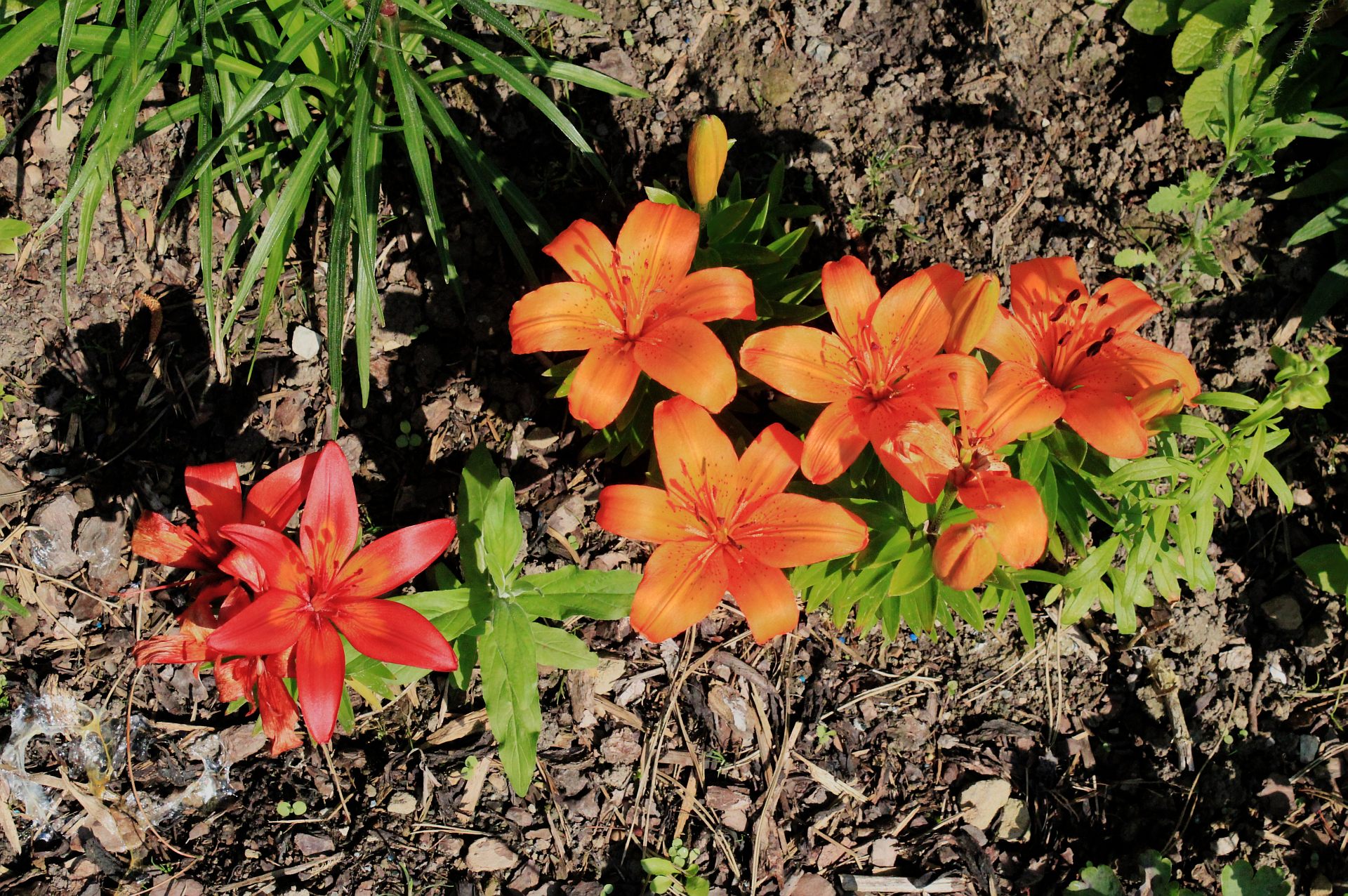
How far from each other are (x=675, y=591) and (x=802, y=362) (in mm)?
535

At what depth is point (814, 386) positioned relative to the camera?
202 cm

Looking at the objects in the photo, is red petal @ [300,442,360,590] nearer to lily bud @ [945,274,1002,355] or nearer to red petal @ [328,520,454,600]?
red petal @ [328,520,454,600]

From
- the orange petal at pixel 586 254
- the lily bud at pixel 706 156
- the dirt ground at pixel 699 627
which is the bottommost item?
the dirt ground at pixel 699 627

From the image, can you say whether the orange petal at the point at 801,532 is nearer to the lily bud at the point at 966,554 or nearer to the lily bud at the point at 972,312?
the lily bud at the point at 966,554

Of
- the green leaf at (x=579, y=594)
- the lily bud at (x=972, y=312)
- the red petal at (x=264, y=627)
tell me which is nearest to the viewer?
the red petal at (x=264, y=627)

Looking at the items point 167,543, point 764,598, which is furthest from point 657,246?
point 167,543

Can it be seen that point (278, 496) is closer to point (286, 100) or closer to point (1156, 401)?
point (286, 100)

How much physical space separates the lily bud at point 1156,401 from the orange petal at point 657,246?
0.95m

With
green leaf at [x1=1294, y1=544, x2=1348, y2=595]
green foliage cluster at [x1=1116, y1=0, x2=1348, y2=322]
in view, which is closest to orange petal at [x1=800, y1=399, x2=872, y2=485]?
green foliage cluster at [x1=1116, y1=0, x2=1348, y2=322]

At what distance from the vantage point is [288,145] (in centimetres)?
261

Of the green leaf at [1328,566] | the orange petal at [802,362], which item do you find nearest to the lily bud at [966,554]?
the orange petal at [802,362]

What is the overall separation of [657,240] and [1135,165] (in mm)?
1852

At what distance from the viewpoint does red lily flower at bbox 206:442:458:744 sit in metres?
1.82

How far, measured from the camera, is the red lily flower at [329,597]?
182 cm
